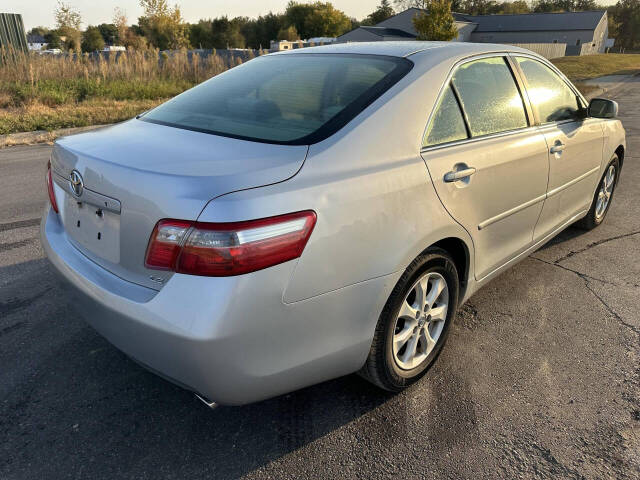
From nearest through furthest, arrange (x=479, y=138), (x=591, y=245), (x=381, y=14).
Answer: (x=479, y=138) → (x=591, y=245) → (x=381, y=14)

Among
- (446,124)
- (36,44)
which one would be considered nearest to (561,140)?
(446,124)

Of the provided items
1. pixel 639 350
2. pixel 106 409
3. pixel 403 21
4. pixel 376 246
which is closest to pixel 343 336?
pixel 376 246

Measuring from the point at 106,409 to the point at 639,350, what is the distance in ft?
9.70

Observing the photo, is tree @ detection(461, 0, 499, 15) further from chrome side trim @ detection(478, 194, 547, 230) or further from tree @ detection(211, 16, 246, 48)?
chrome side trim @ detection(478, 194, 547, 230)

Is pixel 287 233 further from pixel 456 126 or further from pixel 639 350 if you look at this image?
pixel 639 350

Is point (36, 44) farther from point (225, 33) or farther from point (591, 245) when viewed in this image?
point (591, 245)

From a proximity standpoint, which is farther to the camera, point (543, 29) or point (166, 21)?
point (543, 29)

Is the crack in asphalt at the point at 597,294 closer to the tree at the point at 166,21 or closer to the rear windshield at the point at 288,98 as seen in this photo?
the rear windshield at the point at 288,98

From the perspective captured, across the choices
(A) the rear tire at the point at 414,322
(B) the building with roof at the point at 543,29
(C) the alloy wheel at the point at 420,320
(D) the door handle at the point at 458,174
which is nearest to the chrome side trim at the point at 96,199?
(A) the rear tire at the point at 414,322

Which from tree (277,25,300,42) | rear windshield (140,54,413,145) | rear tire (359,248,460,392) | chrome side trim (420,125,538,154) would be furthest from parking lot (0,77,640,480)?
tree (277,25,300,42)

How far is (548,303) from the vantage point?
345cm

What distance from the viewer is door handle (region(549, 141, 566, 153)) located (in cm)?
331

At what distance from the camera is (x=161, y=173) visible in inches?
70.8

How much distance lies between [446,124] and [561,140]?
4.58ft
